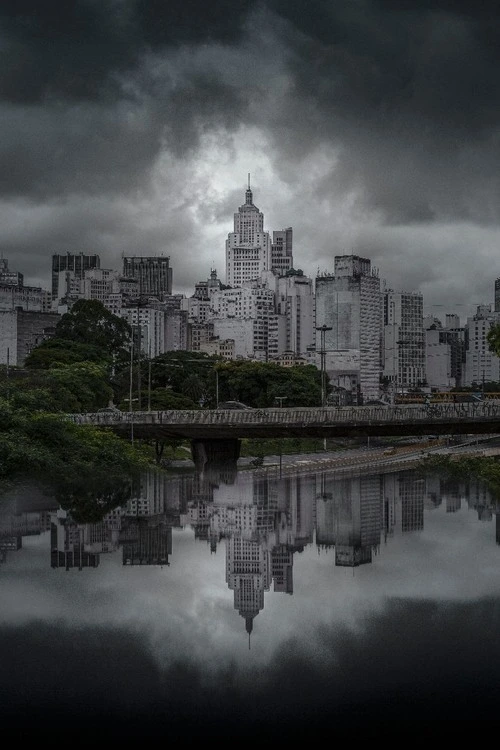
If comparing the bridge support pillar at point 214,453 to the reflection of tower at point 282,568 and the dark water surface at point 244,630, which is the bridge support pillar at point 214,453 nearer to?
the dark water surface at point 244,630

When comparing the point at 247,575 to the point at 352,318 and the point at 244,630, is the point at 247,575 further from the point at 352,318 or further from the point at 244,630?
the point at 352,318

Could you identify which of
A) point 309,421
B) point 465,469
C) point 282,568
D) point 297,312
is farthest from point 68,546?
point 297,312

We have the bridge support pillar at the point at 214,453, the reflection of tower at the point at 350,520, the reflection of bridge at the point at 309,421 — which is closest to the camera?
Answer: the reflection of tower at the point at 350,520

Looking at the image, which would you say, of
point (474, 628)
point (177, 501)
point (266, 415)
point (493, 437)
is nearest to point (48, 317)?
point (493, 437)

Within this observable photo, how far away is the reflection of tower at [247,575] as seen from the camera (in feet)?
54.6

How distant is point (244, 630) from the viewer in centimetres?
1508

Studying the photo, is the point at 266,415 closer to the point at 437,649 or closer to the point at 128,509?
the point at 128,509

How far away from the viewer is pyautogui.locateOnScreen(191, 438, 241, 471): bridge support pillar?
50.9 metres

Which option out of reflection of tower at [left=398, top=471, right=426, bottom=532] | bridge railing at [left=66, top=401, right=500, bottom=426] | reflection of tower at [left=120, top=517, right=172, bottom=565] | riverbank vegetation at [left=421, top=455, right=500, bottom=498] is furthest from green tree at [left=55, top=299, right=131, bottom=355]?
reflection of tower at [left=120, top=517, right=172, bottom=565]

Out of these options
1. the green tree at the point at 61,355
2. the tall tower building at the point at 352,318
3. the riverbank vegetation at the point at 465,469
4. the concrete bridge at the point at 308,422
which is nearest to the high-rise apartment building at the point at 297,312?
the tall tower building at the point at 352,318

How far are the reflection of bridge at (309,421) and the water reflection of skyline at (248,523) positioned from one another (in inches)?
204

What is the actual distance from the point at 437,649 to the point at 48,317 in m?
126

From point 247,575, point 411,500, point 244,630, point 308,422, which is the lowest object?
point 244,630

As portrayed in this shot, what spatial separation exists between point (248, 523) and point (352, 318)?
146 metres
